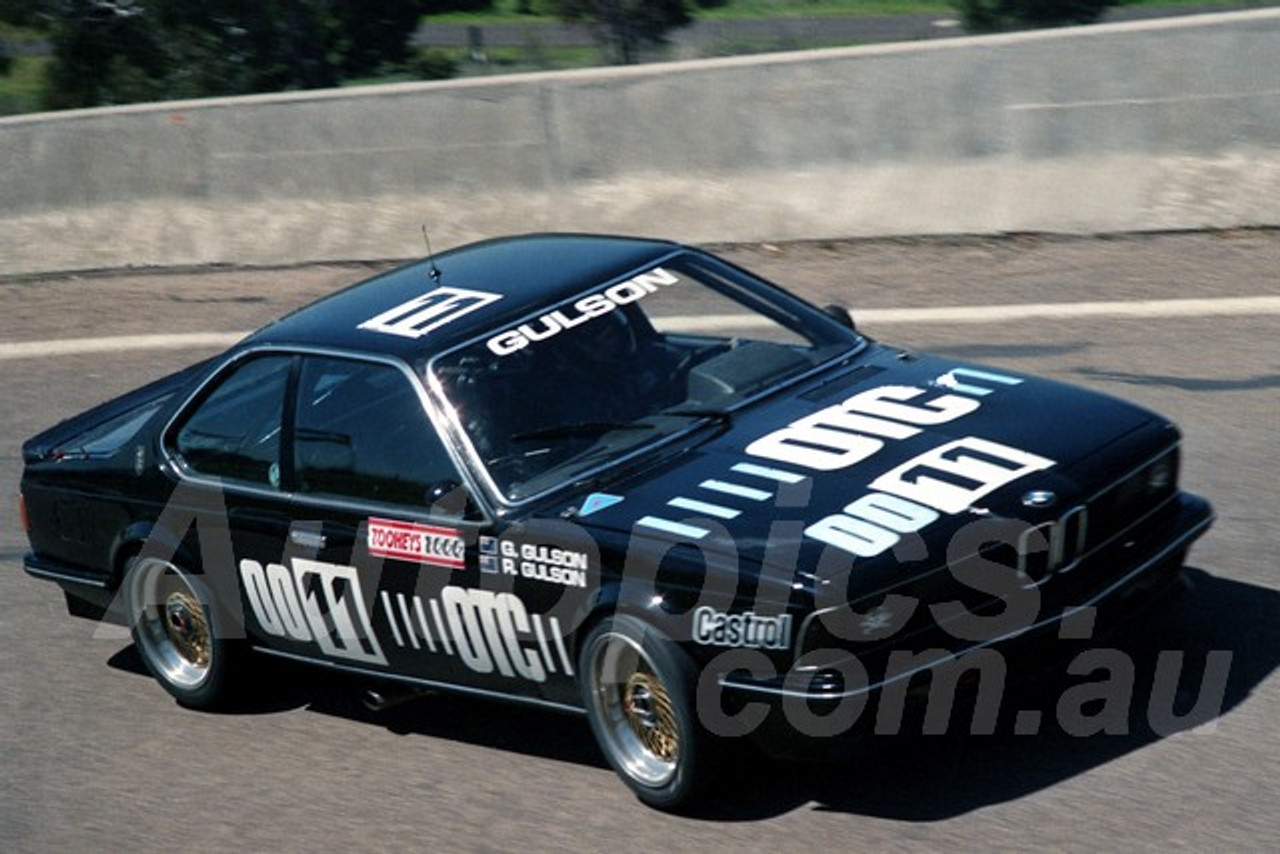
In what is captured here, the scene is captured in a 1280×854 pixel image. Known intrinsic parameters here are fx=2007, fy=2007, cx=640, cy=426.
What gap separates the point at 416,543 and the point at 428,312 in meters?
0.91

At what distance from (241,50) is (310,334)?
1361 centimetres

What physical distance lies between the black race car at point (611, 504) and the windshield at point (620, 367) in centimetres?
1

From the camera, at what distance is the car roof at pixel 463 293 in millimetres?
6523

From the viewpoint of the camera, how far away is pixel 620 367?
6.51m

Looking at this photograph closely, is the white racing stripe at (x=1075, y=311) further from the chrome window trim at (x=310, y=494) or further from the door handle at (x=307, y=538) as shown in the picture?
the door handle at (x=307, y=538)

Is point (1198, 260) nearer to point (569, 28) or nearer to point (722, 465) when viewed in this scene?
point (722, 465)

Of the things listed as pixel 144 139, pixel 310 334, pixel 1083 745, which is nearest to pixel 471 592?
pixel 310 334

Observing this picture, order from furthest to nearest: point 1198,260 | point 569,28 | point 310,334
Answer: point 569,28 → point 1198,260 → point 310,334

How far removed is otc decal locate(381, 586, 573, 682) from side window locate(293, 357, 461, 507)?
325 mm

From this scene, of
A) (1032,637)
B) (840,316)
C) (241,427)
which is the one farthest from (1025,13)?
(1032,637)

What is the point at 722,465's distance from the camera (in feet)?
19.6

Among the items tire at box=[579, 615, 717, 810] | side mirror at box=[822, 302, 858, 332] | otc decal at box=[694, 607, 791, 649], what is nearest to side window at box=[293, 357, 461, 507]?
tire at box=[579, 615, 717, 810]

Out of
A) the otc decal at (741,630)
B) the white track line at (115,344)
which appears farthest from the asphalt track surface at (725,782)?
the white track line at (115,344)

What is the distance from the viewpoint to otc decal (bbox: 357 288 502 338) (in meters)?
6.57
